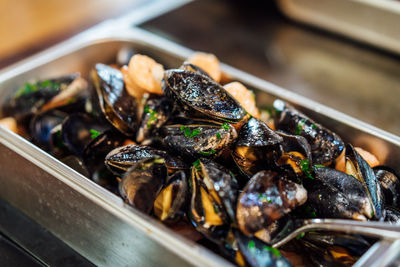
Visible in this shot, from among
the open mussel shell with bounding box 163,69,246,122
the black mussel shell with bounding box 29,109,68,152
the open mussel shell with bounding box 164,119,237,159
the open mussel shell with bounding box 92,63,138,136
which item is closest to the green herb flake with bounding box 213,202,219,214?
the open mussel shell with bounding box 164,119,237,159

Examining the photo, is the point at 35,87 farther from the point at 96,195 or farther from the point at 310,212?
the point at 310,212

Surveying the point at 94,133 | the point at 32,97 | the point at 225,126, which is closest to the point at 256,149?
the point at 225,126

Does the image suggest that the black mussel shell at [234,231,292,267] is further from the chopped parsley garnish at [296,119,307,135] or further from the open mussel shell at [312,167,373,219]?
the chopped parsley garnish at [296,119,307,135]

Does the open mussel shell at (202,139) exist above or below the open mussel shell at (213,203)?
above

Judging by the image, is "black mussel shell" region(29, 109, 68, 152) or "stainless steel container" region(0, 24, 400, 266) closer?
"stainless steel container" region(0, 24, 400, 266)

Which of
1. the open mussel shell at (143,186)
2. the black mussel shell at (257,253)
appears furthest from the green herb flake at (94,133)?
the black mussel shell at (257,253)

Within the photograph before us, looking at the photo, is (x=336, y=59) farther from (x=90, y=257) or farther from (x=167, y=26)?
(x=90, y=257)

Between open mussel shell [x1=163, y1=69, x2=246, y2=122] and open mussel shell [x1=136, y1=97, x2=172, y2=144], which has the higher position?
open mussel shell [x1=163, y1=69, x2=246, y2=122]

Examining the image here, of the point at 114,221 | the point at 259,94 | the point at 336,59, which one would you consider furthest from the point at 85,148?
the point at 336,59

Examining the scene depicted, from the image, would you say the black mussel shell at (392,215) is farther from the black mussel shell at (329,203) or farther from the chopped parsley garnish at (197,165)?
the chopped parsley garnish at (197,165)
